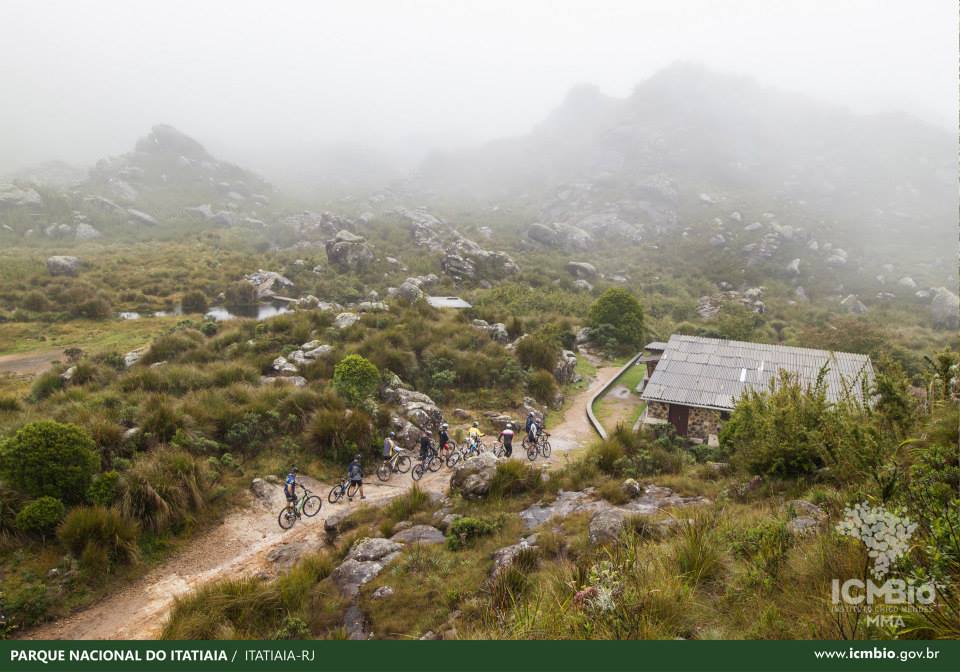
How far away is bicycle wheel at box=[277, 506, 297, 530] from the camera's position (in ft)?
44.8

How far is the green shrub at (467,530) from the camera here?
1057 cm

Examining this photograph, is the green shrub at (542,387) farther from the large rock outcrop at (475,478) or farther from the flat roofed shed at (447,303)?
the flat roofed shed at (447,303)

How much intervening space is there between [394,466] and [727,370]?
19.1 meters

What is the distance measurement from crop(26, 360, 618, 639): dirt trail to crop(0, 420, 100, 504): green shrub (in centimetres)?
327

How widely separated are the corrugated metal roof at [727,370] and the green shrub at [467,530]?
1593 cm

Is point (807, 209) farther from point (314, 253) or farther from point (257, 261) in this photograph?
point (257, 261)

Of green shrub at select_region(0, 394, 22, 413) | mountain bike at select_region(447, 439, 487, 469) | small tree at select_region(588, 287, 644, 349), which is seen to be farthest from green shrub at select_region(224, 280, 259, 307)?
small tree at select_region(588, 287, 644, 349)

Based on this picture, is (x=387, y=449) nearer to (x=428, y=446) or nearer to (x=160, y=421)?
(x=428, y=446)

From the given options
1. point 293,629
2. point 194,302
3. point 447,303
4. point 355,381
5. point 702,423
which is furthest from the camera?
point 447,303

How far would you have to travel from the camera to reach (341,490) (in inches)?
603

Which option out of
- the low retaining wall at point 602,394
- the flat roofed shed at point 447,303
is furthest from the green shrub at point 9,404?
the flat roofed shed at point 447,303

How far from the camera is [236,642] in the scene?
684 centimetres

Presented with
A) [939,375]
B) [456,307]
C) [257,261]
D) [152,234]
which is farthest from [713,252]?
[152,234]

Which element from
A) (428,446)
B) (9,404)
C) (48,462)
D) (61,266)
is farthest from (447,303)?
(61,266)
